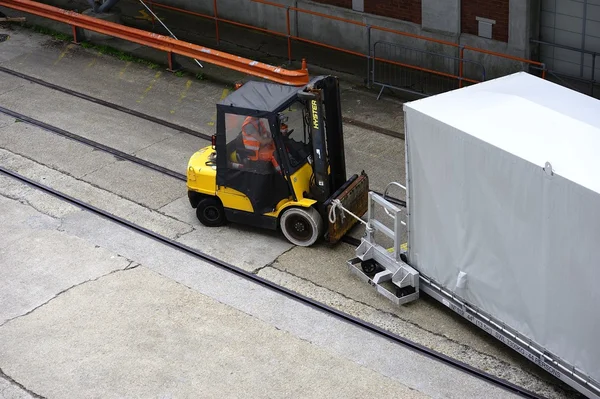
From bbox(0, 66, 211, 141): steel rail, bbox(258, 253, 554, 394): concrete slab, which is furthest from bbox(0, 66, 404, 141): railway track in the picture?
bbox(258, 253, 554, 394): concrete slab

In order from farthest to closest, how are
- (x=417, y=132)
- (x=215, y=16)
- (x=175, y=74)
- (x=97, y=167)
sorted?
(x=215, y=16), (x=175, y=74), (x=97, y=167), (x=417, y=132)

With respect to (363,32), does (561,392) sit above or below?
below

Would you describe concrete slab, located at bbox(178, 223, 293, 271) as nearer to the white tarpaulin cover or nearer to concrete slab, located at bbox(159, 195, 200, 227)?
concrete slab, located at bbox(159, 195, 200, 227)

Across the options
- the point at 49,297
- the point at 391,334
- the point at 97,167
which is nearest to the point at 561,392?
the point at 391,334

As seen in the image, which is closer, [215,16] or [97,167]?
[97,167]

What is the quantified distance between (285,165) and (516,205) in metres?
3.62

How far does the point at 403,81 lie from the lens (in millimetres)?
18578

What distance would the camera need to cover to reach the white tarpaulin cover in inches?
368

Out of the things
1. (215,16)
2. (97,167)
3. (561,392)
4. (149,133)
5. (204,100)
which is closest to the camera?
(561,392)

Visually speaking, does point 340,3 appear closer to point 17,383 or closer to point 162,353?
point 162,353

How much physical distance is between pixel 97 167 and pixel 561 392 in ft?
27.4

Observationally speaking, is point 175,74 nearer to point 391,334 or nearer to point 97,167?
point 97,167

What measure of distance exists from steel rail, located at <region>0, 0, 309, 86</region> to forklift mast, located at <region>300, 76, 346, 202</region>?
2.57m

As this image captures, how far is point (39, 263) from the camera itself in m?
13.1
